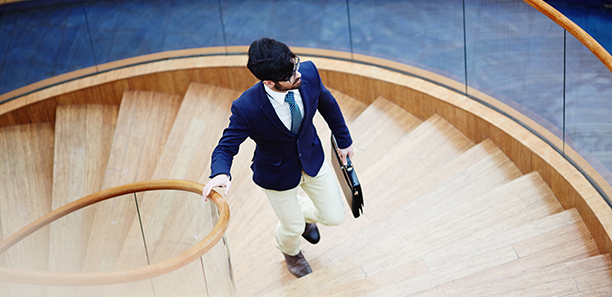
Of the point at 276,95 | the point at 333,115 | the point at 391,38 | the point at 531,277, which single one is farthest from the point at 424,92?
the point at 276,95

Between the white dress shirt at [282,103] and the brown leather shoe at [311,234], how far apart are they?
2.76ft

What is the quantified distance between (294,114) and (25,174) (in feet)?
12.5

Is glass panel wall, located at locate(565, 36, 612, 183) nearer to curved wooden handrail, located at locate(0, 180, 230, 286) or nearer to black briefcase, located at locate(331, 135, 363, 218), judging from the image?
black briefcase, located at locate(331, 135, 363, 218)

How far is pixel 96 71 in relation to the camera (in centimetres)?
561

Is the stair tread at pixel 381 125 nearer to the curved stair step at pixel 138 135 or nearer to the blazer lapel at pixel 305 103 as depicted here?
the blazer lapel at pixel 305 103

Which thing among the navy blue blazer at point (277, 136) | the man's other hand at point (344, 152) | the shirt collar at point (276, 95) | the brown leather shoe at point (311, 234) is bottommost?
the brown leather shoe at point (311, 234)

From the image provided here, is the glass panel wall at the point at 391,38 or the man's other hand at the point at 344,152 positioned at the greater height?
the glass panel wall at the point at 391,38

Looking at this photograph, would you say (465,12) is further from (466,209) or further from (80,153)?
(80,153)

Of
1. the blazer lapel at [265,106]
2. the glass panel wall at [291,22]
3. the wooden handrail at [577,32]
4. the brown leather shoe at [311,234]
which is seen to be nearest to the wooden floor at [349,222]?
the brown leather shoe at [311,234]

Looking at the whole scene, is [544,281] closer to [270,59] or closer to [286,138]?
[286,138]

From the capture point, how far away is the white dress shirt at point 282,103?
102 inches

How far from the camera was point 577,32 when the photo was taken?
300 centimetres

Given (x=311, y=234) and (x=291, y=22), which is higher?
(x=291, y=22)

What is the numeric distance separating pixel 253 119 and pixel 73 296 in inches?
40.2
